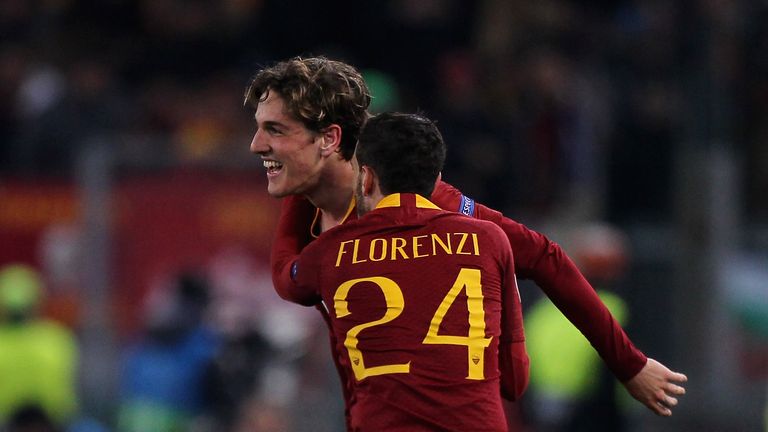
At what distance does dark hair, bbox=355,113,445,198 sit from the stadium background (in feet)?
19.1

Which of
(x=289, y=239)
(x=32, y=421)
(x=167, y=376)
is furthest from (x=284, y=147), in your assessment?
(x=167, y=376)

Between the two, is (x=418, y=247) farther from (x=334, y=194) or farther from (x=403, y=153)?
(x=334, y=194)

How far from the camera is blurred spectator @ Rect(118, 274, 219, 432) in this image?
1020 cm

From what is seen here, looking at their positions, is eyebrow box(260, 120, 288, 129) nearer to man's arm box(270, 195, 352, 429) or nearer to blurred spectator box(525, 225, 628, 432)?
man's arm box(270, 195, 352, 429)

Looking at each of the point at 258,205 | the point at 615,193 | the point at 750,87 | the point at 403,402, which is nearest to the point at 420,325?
the point at 403,402

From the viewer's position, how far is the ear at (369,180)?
451 cm

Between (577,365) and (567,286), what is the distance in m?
5.27

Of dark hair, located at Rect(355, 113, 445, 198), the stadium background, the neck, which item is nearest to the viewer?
dark hair, located at Rect(355, 113, 445, 198)

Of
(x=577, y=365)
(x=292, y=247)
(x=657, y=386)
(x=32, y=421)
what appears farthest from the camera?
(x=577, y=365)

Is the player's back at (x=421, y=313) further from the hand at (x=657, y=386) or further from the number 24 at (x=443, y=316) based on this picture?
the hand at (x=657, y=386)

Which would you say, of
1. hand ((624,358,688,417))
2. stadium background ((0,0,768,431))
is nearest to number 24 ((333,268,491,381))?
hand ((624,358,688,417))

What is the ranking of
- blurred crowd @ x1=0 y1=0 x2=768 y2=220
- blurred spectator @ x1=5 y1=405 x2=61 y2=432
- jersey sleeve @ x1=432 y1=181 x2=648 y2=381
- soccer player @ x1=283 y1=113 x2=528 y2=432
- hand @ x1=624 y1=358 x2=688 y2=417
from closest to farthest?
soccer player @ x1=283 y1=113 x2=528 y2=432 < jersey sleeve @ x1=432 y1=181 x2=648 y2=381 < hand @ x1=624 y1=358 x2=688 y2=417 < blurred spectator @ x1=5 y1=405 x2=61 y2=432 < blurred crowd @ x1=0 y1=0 x2=768 y2=220

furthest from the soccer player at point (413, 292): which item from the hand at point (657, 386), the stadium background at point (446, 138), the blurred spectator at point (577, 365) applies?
the stadium background at point (446, 138)

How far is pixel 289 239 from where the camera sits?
506 centimetres
